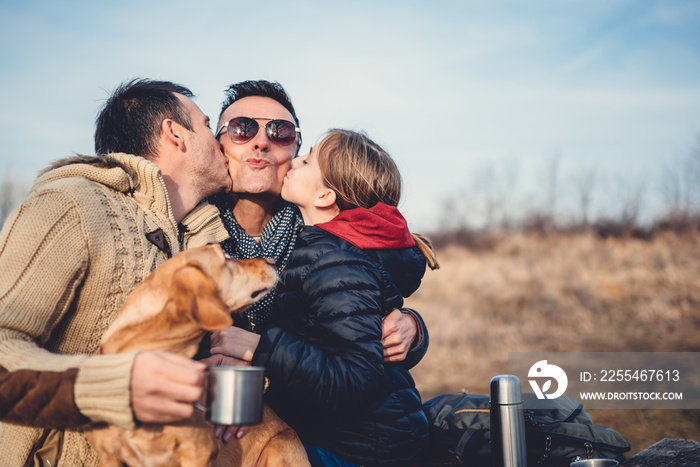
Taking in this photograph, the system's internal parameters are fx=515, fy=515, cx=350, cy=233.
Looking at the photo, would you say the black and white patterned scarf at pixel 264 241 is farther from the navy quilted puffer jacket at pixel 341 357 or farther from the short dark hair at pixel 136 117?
the short dark hair at pixel 136 117

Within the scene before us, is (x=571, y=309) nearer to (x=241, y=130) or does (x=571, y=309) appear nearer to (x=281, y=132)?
(x=281, y=132)

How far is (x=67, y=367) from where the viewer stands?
2121mm

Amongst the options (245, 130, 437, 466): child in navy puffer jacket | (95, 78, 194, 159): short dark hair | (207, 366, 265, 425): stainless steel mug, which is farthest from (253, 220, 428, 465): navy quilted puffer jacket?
(95, 78, 194, 159): short dark hair

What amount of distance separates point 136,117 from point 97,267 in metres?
1.47

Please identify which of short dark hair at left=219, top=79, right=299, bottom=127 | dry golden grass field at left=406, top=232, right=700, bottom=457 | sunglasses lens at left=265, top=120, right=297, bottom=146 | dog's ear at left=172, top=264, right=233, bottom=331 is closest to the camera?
dog's ear at left=172, top=264, right=233, bottom=331

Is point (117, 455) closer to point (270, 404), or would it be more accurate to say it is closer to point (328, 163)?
point (270, 404)

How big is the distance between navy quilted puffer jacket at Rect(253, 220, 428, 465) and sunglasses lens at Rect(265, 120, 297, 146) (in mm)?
1447

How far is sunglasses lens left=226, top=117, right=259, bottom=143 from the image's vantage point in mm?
4480

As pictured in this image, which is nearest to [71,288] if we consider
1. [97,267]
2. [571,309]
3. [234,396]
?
[97,267]

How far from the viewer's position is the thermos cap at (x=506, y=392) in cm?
318

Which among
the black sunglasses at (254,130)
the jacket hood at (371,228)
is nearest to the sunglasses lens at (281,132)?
the black sunglasses at (254,130)

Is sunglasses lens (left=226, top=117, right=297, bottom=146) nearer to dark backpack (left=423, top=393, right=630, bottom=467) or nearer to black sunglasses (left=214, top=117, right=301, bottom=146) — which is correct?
black sunglasses (left=214, top=117, right=301, bottom=146)

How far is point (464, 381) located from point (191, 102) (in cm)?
826

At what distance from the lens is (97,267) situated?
8.69 ft
